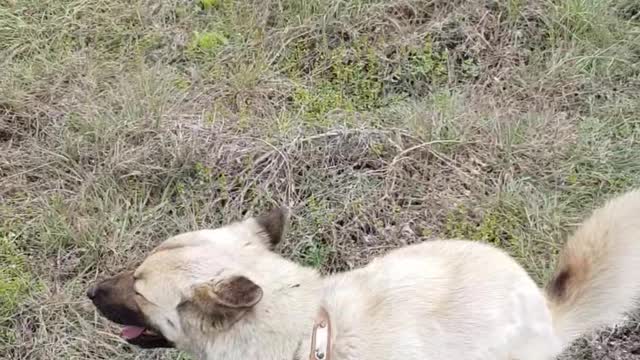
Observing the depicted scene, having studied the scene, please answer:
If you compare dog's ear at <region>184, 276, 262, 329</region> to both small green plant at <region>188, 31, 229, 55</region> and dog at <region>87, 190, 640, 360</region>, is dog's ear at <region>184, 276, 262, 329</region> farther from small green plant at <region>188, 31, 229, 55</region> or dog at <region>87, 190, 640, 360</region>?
small green plant at <region>188, 31, 229, 55</region>

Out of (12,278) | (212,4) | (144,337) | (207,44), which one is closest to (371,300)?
(144,337)

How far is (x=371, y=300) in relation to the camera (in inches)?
124

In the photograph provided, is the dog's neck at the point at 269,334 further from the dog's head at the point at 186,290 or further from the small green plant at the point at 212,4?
the small green plant at the point at 212,4

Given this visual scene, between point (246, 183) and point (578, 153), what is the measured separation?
159 cm

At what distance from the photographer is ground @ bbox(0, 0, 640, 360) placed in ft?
14.0

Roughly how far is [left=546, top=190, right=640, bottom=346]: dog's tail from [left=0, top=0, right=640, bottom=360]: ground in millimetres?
702

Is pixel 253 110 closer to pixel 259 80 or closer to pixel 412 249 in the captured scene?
pixel 259 80

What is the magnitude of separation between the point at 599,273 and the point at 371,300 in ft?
2.56

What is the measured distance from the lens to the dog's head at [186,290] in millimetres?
2936

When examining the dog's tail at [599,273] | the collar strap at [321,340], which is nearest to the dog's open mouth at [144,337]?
the collar strap at [321,340]

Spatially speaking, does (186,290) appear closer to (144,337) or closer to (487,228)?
(144,337)

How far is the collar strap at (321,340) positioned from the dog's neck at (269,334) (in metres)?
0.02

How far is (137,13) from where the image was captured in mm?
5445

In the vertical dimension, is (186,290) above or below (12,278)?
above
